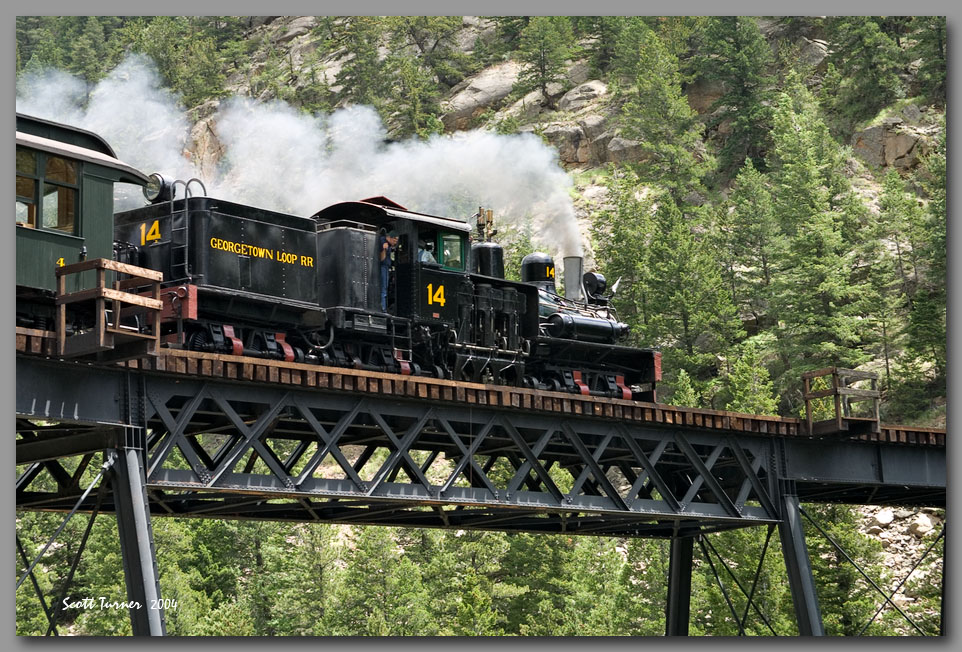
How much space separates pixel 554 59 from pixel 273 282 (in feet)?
225

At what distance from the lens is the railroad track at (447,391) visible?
18.4 m

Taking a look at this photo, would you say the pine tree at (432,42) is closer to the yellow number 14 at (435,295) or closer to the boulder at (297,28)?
the boulder at (297,28)

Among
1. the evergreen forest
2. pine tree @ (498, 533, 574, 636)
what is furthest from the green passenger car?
pine tree @ (498, 533, 574, 636)

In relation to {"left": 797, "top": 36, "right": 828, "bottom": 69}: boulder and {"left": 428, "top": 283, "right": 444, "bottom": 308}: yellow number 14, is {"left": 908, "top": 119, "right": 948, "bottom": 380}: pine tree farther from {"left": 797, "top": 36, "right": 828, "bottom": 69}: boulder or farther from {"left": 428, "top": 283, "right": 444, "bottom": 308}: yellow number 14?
{"left": 428, "top": 283, "right": 444, "bottom": 308}: yellow number 14

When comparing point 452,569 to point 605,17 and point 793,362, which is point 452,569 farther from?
point 605,17

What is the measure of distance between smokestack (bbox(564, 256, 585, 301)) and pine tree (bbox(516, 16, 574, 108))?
5646cm

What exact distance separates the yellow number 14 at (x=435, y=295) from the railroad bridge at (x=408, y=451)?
2.46 metres

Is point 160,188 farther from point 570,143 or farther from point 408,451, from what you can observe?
point 570,143

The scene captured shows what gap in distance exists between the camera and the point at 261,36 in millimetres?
101500

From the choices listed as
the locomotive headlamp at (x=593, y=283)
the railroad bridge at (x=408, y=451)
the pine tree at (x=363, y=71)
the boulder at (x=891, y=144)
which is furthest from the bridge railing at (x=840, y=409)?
the pine tree at (x=363, y=71)

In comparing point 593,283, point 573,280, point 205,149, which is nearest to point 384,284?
point 593,283

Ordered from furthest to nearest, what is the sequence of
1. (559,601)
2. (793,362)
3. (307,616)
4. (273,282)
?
(793,362), (307,616), (559,601), (273,282)

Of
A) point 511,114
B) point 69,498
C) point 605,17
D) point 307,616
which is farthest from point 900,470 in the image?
point 605,17

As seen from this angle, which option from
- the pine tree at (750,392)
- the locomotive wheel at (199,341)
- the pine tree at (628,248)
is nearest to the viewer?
the locomotive wheel at (199,341)
